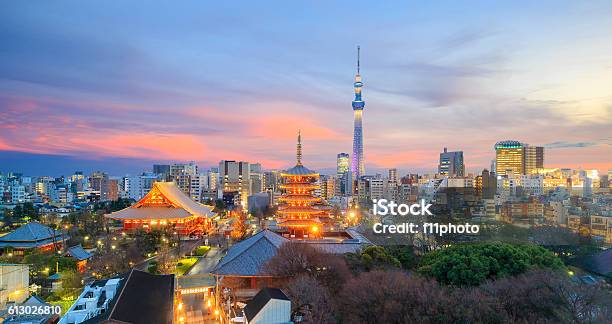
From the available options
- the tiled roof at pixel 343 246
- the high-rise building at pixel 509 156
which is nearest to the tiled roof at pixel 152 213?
the tiled roof at pixel 343 246

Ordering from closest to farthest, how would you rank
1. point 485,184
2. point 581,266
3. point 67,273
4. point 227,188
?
point 67,273
point 581,266
point 485,184
point 227,188

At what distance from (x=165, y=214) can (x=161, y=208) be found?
165 centimetres

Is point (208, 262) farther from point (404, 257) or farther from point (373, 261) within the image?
point (404, 257)

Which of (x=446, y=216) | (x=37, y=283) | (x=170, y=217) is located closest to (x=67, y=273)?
(x=37, y=283)

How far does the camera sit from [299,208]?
96.6 feet

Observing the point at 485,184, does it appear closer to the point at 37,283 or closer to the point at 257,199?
the point at 257,199

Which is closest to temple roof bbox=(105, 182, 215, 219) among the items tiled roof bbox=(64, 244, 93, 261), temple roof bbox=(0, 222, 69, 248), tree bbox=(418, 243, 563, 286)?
temple roof bbox=(0, 222, 69, 248)

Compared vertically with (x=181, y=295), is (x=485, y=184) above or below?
above

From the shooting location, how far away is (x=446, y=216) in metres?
29.5

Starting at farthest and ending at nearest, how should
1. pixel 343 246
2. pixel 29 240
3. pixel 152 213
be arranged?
1. pixel 152 213
2. pixel 29 240
3. pixel 343 246

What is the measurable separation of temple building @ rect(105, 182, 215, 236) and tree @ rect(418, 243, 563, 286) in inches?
942

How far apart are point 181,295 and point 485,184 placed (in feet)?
151

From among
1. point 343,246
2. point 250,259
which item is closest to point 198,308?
point 250,259

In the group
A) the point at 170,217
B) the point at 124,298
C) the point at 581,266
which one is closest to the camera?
the point at 124,298
